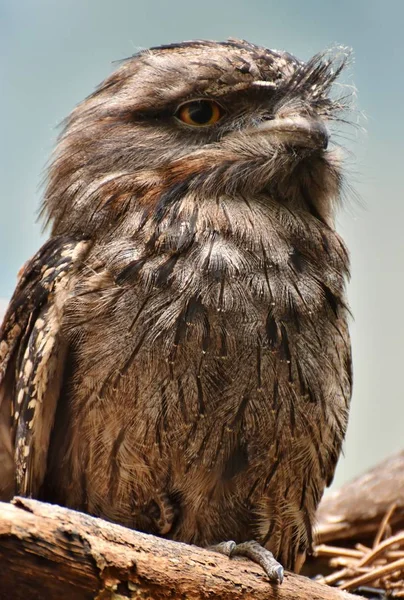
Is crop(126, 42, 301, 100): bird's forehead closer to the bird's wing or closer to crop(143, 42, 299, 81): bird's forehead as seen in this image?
crop(143, 42, 299, 81): bird's forehead

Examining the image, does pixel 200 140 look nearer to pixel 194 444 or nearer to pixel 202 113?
pixel 202 113

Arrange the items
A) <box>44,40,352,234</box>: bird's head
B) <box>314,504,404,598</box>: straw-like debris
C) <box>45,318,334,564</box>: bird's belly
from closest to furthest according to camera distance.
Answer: <box>45,318,334,564</box>: bird's belly → <box>44,40,352,234</box>: bird's head → <box>314,504,404,598</box>: straw-like debris

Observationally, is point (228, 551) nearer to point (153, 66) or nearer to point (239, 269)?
point (239, 269)

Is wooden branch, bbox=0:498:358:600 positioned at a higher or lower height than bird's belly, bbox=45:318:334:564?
lower

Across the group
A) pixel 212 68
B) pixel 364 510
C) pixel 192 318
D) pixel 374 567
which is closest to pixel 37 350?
pixel 192 318

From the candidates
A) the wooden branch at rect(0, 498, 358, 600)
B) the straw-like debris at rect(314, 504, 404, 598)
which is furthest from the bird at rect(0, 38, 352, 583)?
the straw-like debris at rect(314, 504, 404, 598)

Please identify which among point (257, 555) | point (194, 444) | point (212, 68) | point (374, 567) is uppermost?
point (212, 68)

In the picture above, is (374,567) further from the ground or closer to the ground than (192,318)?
closer to the ground
